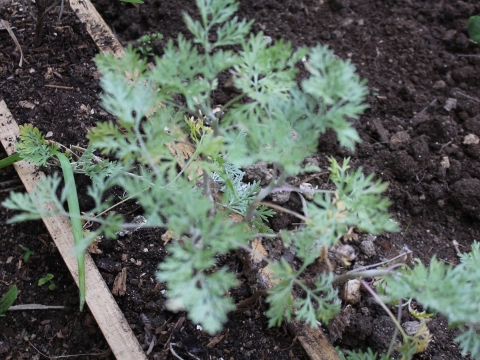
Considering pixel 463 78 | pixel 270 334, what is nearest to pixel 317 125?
pixel 270 334

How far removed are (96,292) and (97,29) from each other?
1.20m

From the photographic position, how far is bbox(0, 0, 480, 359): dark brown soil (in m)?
1.57

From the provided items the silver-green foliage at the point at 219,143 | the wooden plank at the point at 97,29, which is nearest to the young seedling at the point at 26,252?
the silver-green foliage at the point at 219,143

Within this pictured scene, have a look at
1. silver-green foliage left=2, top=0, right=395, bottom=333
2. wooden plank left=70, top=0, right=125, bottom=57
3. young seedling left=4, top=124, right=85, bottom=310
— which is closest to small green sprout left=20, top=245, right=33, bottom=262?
young seedling left=4, top=124, right=85, bottom=310

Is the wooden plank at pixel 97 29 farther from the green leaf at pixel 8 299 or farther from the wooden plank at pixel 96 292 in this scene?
the green leaf at pixel 8 299

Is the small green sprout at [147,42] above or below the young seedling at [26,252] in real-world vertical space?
above

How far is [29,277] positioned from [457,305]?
1348 mm

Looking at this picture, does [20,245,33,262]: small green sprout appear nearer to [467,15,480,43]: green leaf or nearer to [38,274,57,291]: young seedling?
[38,274,57,291]: young seedling

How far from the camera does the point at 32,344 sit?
1568 mm

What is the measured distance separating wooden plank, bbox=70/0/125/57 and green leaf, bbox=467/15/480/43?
65.8 inches

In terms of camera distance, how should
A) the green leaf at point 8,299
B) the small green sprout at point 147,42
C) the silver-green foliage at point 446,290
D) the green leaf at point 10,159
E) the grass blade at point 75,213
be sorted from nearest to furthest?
the silver-green foliage at point 446,290
the grass blade at point 75,213
the green leaf at point 8,299
the green leaf at point 10,159
the small green sprout at point 147,42

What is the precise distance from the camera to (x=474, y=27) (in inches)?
94.8

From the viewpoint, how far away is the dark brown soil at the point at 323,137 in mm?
1569

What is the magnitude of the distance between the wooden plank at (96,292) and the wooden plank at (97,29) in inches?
23.6
